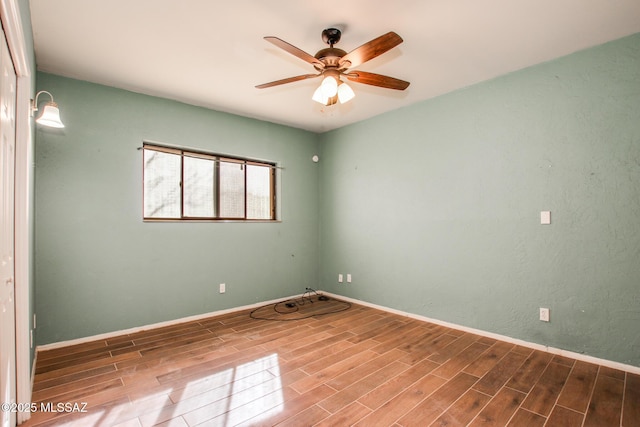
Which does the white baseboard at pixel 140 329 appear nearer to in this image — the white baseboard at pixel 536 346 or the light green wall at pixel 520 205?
the light green wall at pixel 520 205

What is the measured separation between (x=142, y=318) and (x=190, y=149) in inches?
79.3

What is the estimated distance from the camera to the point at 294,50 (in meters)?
2.06

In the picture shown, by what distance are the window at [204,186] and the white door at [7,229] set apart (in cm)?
191

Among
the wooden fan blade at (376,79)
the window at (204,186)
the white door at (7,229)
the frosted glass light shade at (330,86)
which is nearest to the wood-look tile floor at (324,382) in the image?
the white door at (7,229)

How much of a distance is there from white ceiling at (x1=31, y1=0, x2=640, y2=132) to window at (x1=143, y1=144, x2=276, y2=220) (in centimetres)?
82

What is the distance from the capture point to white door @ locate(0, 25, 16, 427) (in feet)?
4.40

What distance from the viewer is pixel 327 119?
4.48m

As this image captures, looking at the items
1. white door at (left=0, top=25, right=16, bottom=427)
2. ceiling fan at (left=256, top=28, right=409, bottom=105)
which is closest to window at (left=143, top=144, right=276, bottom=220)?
white door at (left=0, top=25, right=16, bottom=427)

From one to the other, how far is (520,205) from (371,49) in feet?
6.97

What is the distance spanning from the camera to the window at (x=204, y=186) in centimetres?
366

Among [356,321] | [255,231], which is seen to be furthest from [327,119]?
[356,321]

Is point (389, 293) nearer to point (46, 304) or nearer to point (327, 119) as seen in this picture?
point (327, 119)

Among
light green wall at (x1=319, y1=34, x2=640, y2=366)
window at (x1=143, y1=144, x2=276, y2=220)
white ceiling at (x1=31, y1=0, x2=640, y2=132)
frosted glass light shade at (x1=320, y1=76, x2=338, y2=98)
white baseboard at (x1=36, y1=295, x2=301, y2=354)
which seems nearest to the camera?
white ceiling at (x1=31, y1=0, x2=640, y2=132)

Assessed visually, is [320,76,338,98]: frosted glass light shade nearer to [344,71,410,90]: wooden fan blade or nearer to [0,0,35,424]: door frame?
[344,71,410,90]: wooden fan blade
